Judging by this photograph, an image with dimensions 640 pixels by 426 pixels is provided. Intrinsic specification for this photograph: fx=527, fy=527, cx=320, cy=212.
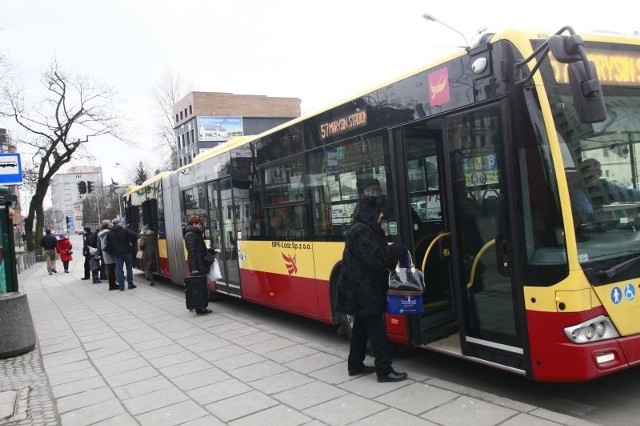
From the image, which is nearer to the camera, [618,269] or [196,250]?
[618,269]

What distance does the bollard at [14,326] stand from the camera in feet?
23.1

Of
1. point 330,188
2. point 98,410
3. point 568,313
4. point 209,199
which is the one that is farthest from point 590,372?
point 209,199

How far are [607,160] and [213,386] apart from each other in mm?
4079

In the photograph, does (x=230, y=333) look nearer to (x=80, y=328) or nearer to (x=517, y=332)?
(x=80, y=328)

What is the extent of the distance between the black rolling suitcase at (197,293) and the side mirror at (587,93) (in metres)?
7.04

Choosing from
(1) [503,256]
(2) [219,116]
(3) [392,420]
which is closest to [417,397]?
(3) [392,420]

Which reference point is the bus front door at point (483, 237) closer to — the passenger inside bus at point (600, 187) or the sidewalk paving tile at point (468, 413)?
the sidewalk paving tile at point (468, 413)

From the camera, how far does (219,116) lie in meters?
77.3

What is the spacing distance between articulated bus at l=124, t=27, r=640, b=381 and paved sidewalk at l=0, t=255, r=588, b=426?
50 cm

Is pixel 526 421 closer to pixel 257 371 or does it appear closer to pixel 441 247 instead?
pixel 441 247

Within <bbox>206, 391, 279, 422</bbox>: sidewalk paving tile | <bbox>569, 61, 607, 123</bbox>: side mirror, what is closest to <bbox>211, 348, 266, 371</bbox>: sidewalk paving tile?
<bbox>206, 391, 279, 422</bbox>: sidewalk paving tile

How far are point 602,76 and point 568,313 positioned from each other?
1.82 m

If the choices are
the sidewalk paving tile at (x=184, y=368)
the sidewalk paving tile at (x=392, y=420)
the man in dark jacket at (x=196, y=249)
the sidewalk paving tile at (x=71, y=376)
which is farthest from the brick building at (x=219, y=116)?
the sidewalk paving tile at (x=392, y=420)

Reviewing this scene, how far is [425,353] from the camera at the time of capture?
19.3 ft
